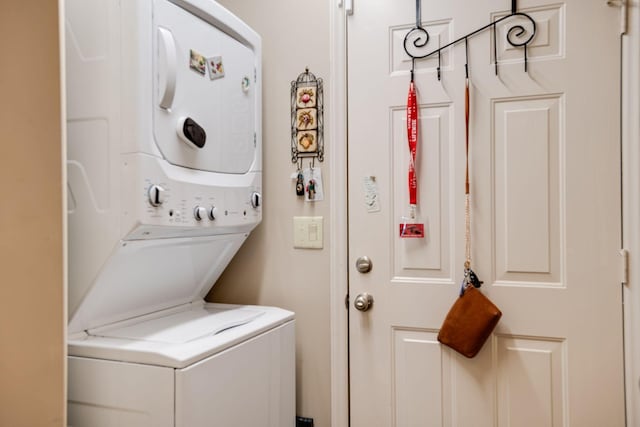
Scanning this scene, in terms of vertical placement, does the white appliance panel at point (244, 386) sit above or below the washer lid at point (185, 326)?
below

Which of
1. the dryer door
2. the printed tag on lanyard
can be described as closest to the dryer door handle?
the dryer door

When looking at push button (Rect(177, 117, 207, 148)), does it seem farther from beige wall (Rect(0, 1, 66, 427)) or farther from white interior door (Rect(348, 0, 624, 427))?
white interior door (Rect(348, 0, 624, 427))

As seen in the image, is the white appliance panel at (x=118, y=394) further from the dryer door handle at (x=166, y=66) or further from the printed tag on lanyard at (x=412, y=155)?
the printed tag on lanyard at (x=412, y=155)

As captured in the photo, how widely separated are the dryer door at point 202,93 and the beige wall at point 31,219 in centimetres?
26

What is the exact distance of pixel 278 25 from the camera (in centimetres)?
190

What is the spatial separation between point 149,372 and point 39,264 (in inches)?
15.2

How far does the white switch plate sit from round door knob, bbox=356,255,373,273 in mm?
170

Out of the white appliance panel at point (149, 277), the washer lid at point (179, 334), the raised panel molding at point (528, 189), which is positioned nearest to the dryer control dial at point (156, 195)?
the white appliance panel at point (149, 277)

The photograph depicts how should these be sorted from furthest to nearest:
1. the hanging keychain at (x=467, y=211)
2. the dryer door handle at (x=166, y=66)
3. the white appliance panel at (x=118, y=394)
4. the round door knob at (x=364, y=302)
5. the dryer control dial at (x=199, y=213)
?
the round door knob at (x=364, y=302) → the hanging keychain at (x=467, y=211) → the dryer control dial at (x=199, y=213) → the dryer door handle at (x=166, y=66) → the white appliance panel at (x=118, y=394)

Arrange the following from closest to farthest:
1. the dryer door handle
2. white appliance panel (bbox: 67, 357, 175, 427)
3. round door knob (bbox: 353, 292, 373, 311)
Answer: white appliance panel (bbox: 67, 357, 175, 427)
the dryer door handle
round door knob (bbox: 353, 292, 373, 311)

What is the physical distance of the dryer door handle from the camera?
1.28 metres

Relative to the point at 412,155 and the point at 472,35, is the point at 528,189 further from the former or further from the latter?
the point at 472,35

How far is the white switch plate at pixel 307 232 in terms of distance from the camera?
1.84 meters

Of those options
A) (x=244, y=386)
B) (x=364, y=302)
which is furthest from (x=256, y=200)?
(x=244, y=386)
